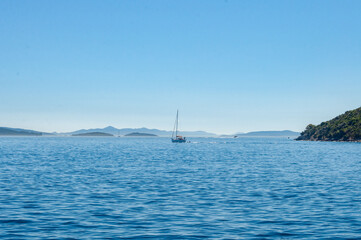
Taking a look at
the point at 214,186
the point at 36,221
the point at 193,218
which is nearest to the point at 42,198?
the point at 36,221

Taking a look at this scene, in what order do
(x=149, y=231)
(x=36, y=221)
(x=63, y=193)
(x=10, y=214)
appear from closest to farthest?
(x=149, y=231), (x=36, y=221), (x=10, y=214), (x=63, y=193)

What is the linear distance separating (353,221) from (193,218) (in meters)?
9.88

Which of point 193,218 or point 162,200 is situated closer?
point 193,218

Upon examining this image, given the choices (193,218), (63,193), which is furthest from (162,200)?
(63,193)

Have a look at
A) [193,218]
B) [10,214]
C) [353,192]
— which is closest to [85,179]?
[10,214]

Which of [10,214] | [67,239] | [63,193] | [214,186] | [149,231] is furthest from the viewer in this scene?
[214,186]

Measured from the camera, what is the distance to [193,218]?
25.2 meters

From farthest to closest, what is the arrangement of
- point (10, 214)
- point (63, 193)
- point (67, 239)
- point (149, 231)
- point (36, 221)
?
point (63, 193) < point (10, 214) < point (36, 221) < point (149, 231) < point (67, 239)

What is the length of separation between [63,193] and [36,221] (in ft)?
36.6

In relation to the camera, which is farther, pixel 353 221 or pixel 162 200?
pixel 162 200

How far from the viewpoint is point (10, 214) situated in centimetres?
2627

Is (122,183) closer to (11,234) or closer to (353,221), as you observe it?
(11,234)

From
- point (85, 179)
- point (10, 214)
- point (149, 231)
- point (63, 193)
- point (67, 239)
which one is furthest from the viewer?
point (85, 179)

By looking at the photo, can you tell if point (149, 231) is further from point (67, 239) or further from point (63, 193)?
point (63, 193)
